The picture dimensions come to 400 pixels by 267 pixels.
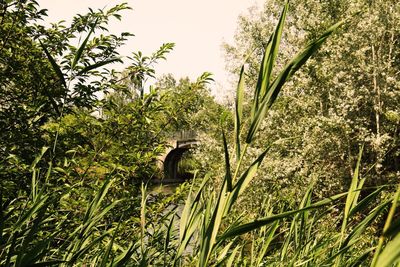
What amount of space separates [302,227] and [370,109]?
13.4 meters

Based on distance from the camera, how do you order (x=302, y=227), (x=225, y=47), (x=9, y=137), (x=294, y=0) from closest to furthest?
(x=302, y=227) < (x=9, y=137) < (x=294, y=0) < (x=225, y=47)

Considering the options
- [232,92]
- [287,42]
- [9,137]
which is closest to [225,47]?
[232,92]

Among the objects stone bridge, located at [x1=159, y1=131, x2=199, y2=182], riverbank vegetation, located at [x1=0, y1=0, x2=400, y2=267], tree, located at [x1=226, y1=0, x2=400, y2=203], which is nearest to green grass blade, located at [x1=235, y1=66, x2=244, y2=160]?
riverbank vegetation, located at [x1=0, y1=0, x2=400, y2=267]

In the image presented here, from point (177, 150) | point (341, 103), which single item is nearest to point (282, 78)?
point (341, 103)

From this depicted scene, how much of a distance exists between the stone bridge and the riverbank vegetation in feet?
45.5

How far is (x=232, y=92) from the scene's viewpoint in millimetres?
20047

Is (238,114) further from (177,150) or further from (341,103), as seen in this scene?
(177,150)

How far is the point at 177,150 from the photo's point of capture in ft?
124

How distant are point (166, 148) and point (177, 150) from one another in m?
33.7

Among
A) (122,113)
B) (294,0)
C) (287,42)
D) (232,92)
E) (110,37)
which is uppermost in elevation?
(294,0)

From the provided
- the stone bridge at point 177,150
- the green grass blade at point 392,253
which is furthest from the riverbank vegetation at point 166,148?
the stone bridge at point 177,150

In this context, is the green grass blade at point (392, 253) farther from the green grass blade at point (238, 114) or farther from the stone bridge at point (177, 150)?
the stone bridge at point (177, 150)

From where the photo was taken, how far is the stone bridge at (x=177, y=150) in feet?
105

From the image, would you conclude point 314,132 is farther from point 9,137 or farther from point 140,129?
point 9,137
